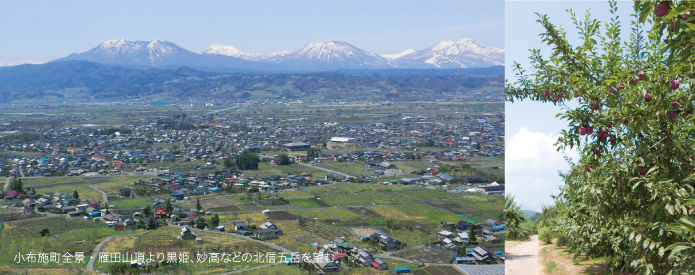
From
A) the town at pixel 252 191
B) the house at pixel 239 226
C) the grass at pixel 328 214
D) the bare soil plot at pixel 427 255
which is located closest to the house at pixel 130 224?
the town at pixel 252 191

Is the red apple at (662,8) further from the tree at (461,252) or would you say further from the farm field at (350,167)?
the farm field at (350,167)

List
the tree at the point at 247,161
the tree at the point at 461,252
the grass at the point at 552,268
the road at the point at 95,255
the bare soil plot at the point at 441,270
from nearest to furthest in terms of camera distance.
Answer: the road at the point at 95,255, the bare soil plot at the point at 441,270, the tree at the point at 461,252, the tree at the point at 247,161, the grass at the point at 552,268

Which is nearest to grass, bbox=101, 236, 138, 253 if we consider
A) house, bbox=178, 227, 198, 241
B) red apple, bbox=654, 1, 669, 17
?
house, bbox=178, 227, 198, 241

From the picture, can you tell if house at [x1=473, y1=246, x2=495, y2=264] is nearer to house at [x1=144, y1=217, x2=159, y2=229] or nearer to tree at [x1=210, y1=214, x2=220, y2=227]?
tree at [x1=210, y1=214, x2=220, y2=227]

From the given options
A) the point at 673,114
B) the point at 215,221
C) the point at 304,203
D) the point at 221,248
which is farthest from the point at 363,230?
the point at 673,114

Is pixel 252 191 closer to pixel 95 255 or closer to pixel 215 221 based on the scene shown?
pixel 215 221

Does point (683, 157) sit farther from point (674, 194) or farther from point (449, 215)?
point (449, 215)
